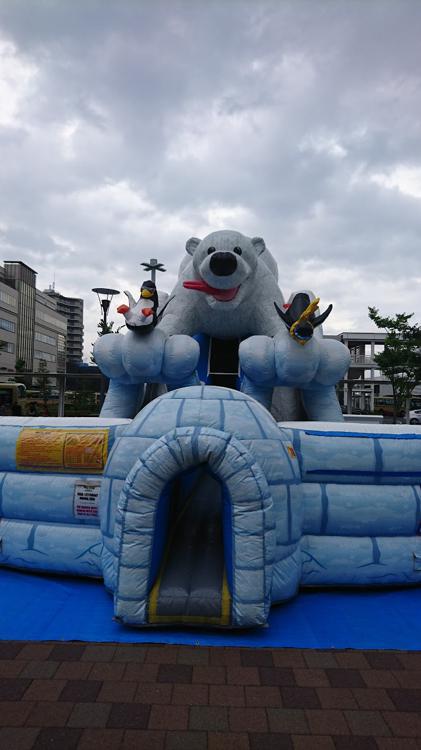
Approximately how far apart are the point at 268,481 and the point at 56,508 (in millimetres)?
1979

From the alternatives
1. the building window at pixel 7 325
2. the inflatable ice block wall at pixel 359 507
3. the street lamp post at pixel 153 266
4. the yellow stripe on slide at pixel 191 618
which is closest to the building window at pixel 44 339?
the building window at pixel 7 325

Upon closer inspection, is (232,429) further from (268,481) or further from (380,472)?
(380,472)

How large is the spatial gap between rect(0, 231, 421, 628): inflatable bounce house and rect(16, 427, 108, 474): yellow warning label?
11 mm

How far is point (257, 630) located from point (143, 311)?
11.3 feet

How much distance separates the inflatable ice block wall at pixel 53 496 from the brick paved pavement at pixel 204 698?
1.14 metres

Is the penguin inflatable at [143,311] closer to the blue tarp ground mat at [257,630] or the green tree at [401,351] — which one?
the blue tarp ground mat at [257,630]

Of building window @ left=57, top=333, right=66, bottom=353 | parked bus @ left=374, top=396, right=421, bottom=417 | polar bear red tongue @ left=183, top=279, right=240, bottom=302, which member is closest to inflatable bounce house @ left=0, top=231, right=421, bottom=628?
polar bear red tongue @ left=183, top=279, right=240, bottom=302

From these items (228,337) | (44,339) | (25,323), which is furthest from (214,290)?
(44,339)

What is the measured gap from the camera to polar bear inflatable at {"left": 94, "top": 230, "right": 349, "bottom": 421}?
5598 millimetres

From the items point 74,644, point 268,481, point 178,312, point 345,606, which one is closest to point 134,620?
point 74,644

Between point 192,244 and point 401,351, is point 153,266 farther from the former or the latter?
point 401,351

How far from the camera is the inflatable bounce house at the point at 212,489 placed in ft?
11.5

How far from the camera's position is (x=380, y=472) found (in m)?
4.41

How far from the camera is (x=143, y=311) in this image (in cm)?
566
